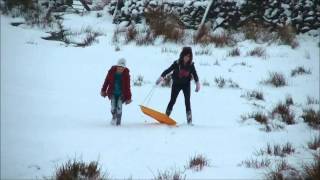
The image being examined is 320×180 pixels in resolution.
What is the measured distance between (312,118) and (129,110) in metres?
3.12

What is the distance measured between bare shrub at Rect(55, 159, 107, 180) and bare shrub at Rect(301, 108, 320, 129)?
377 cm

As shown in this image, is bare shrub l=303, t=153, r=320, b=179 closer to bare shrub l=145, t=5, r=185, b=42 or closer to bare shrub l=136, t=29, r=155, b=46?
bare shrub l=136, t=29, r=155, b=46

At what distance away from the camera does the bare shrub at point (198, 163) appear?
4856 millimetres

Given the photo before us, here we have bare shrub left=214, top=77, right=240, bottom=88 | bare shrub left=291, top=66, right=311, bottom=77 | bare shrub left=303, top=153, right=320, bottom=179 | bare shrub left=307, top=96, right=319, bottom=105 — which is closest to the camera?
bare shrub left=303, top=153, right=320, bottom=179

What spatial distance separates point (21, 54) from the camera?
1084 centimetres

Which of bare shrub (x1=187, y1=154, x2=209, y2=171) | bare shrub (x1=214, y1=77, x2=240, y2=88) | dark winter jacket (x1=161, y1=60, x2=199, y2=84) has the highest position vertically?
dark winter jacket (x1=161, y1=60, x2=199, y2=84)

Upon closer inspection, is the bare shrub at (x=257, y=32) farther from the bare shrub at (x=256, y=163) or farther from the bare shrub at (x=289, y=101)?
the bare shrub at (x=256, y=163)

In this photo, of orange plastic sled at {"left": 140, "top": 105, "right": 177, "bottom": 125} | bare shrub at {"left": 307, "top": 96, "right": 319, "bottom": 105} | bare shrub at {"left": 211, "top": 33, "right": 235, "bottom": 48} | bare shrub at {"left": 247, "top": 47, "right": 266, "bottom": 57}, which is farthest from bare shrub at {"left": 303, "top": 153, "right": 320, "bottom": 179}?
bare shrub at {"left": 211, "top": 33, "right": 235, "bottom": 48}

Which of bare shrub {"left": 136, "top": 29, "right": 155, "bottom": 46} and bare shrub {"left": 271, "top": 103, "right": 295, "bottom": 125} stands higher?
bare shrub {"left": 136, "top": 29, "right": 155, "bottom": 46}

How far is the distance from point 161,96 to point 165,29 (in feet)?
13.8

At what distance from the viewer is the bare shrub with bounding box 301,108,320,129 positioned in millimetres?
6898

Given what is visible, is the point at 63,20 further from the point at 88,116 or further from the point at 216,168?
the point at 216,168

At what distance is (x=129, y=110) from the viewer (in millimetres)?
8156

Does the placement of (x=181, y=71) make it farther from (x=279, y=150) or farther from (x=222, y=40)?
(x=222, y=40)
